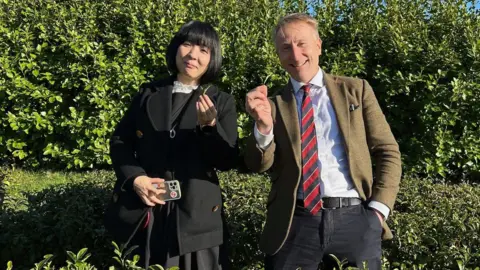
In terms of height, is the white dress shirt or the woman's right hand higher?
the white dress shirt

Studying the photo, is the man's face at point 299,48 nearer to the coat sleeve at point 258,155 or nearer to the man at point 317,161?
the man at point 317,161

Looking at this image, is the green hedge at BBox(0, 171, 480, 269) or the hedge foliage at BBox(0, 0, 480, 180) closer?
the green hedge at BBox(0, 171, 480, 269)

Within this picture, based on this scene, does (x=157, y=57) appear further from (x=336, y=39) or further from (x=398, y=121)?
(x=398, y=121)

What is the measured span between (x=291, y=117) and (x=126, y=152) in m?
0.87

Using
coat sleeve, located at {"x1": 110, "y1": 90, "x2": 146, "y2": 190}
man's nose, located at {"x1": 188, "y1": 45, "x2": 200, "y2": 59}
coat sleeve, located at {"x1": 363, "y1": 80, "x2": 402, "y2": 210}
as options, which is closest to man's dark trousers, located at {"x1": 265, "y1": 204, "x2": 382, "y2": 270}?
coat sleeve, located at {"x1": 363, "y1": 80, "x2": 402, "y2": 210}

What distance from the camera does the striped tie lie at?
2.27 m

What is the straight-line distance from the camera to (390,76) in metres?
5.83

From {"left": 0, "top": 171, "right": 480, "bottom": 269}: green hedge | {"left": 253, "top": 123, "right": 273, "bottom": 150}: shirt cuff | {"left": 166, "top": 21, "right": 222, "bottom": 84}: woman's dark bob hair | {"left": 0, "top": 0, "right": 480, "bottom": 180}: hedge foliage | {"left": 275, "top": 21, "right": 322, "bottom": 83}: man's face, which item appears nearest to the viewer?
{"left": 253, "top": 123, "right": 273, "bottom": 150}: shirt cuff

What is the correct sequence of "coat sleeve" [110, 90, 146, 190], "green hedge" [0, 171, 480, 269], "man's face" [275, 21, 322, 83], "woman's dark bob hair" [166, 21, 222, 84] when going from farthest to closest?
"green hedge" [0, 171, 480, 269]
"woman's dark bob hair" [166, 21, 222, 84]
"coat sleeve" [110, 90, 146, 190]
"man's face" [275, 21, 322, 83]

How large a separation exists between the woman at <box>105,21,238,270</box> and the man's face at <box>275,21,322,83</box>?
15.9 inches

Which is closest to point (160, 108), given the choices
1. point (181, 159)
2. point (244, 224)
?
point (181, 159)

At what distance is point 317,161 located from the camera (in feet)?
7.55

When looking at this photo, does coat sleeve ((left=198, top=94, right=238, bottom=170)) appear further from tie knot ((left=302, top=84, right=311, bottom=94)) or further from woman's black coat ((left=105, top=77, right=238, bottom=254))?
tie knot ((left=302, top=84, right=311, bottom=94))

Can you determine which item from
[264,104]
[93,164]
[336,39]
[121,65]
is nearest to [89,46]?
[121,65]
